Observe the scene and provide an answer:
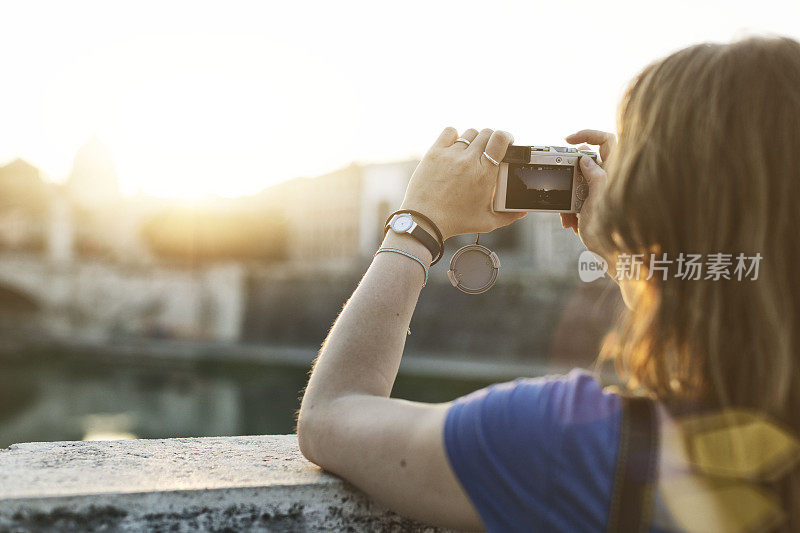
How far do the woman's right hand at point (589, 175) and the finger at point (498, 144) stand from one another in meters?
0.11

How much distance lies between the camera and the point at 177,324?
15.9 meters

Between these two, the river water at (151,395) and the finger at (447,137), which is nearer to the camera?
the finger at (447,137)

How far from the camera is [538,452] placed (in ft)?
1.69

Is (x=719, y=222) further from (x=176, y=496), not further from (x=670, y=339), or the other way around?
(x=176, y=496)

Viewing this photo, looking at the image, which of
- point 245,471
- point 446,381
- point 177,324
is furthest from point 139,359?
point 245,471

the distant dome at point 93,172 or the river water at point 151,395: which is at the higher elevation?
the distant dome at point 93,172

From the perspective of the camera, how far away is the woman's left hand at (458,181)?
72 centimetres

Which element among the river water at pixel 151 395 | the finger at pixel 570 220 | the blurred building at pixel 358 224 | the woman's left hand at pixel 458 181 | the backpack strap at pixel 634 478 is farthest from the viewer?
the blurred building at pixel 358 224

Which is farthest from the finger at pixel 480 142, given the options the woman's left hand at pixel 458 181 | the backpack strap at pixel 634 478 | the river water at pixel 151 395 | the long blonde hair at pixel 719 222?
the river water at pixel 151 395

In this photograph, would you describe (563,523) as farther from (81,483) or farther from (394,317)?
(81,483)

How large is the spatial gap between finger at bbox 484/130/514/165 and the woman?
179 millimetres

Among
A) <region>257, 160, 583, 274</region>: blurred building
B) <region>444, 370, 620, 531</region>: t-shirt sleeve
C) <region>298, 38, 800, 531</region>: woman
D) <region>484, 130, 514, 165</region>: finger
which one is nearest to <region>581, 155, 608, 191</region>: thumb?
<region>484, 130, 514, 165</region>: finger

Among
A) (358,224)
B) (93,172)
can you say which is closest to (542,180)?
(358,224)

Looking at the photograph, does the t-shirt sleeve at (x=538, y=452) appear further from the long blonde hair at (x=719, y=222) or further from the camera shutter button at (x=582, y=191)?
the camera shutter button at (x=582, y=191)
